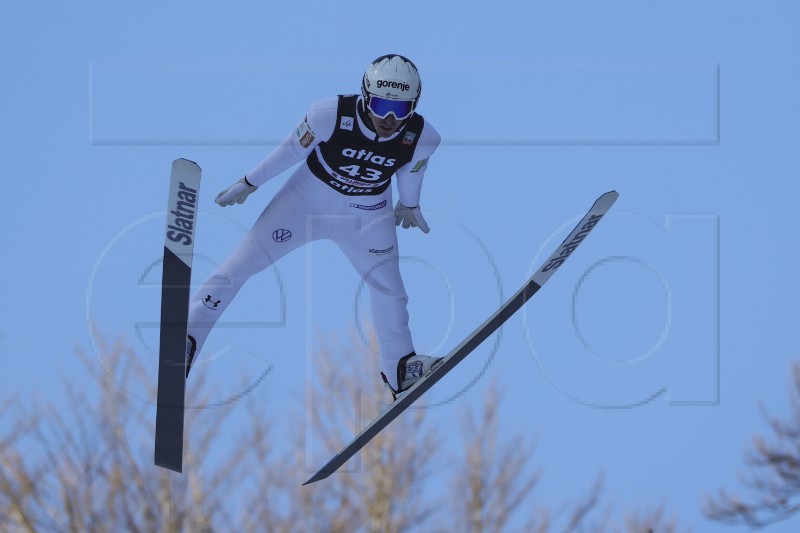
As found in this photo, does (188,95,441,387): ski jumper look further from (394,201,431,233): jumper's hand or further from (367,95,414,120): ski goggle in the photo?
(367,95,414,120): ski goggle

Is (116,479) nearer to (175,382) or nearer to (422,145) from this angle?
(175,382)

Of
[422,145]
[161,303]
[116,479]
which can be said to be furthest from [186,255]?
[116,479]

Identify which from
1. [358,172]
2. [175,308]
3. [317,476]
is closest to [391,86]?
[358,172]

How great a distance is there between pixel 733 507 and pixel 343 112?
12.4m

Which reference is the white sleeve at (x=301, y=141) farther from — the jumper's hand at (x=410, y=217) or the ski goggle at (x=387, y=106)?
the jumper's hand at (x=410, y=217)

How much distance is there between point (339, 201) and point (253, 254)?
0.76m

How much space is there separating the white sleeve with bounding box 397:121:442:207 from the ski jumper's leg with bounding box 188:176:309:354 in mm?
765

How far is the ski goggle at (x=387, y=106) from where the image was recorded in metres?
9.75

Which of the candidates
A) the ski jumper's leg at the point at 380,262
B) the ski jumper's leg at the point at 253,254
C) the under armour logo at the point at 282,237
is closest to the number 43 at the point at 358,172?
the ski jumper's leg at the point at 380,262

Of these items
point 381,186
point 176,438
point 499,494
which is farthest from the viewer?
point 499,494

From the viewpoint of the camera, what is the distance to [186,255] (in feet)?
32.3

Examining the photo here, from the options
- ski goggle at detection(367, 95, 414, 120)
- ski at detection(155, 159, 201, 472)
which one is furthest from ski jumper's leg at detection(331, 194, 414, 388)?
ski at detection(155, 159, 201, 472)

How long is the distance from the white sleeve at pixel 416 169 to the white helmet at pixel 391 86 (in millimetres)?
397

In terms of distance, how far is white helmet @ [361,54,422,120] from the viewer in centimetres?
972
